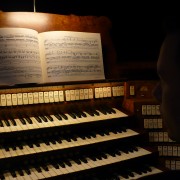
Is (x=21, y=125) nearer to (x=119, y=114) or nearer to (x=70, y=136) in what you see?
(x=70, y=136)

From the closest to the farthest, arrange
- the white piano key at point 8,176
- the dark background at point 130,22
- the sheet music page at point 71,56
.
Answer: the white piano key at point 8,176
the sheet music page at point 71,56
the dark background at point 130,22

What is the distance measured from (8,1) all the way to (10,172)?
2387mm

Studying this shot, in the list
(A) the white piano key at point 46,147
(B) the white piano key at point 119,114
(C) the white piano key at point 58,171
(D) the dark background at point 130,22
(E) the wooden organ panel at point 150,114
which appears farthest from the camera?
(D) the dark background at point 130,22

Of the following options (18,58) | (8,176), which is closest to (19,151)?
(8,176)

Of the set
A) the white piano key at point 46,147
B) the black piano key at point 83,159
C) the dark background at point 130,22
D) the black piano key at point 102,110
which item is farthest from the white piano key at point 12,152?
the dark background at point 130,22

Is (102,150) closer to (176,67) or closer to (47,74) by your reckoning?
(47,74)

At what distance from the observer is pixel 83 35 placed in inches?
135

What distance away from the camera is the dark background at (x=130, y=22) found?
4445 mm

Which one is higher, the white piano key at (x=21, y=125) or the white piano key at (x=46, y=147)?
the white piano key at (x=21, y=125)

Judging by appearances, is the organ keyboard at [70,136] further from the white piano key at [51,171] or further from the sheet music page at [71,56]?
the sheet music page at [71,56]

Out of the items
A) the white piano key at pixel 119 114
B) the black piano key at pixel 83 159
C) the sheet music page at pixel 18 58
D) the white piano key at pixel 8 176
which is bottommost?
the white piano key at pixel 8 176

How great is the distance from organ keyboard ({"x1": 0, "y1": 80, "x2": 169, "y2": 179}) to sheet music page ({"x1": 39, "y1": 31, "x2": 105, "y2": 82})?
0.47 ft

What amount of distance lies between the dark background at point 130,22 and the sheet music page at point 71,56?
3.56ft

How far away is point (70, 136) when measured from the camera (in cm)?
310
